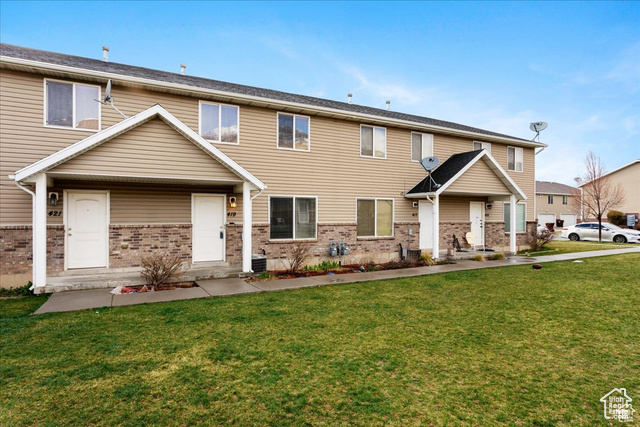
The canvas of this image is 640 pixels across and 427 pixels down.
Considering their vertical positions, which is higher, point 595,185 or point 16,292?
point 595,185

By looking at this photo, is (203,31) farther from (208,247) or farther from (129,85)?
(208,247)

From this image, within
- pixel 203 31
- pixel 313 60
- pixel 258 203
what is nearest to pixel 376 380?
pixel 258 203

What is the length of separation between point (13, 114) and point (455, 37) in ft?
63.3

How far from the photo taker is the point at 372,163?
13227 mm

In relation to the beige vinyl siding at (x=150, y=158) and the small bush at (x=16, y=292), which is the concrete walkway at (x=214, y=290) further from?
the beige vinyl siding at (x=150, y=158)

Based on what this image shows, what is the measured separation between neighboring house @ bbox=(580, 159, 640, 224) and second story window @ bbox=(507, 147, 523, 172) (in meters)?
23.5

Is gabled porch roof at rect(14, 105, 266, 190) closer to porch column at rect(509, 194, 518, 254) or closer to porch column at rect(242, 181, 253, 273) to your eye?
porch column at rect(242, 181, 253, 273)

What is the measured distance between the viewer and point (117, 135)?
26.3ft

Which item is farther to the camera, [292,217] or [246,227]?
[292,217]

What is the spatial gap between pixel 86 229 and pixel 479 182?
1429cm

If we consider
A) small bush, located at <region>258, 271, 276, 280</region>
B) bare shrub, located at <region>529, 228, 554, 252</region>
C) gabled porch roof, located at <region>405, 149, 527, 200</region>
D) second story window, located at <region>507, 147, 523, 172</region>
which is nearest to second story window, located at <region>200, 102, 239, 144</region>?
small bush, located at <region>258, 271, 276, 280</region>

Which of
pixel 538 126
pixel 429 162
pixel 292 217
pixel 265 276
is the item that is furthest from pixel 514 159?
pixel 265 276

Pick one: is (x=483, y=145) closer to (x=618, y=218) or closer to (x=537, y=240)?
(x=537, y=240)

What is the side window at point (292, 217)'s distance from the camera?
11.4m
